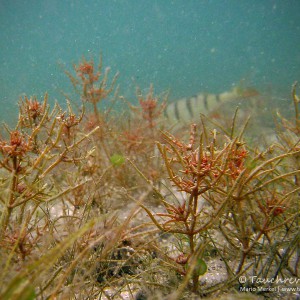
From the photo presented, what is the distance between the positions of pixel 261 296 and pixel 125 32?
146731 mm

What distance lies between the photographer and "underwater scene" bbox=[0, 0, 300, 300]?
1.58 m

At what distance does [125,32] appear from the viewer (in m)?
135

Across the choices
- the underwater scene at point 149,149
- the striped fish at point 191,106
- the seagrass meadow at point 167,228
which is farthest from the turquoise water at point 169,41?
the seagrass meadow at point 167,228

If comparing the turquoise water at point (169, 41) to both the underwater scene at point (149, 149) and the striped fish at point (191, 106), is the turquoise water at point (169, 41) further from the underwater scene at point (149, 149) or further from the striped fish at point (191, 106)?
the striped fish at point (191, 106)

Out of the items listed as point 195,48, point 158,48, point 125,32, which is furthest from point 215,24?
point 125,32

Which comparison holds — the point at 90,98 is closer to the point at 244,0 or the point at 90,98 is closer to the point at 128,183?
the point at 128,183

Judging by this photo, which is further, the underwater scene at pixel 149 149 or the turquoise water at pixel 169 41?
the turquoise water at pixel 169 41

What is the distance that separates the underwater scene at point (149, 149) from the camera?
62.0 inches

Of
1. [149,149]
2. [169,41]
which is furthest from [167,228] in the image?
[169,41]

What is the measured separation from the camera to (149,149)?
15.0 feet

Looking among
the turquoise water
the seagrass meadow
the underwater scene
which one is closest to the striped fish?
the underwater scene

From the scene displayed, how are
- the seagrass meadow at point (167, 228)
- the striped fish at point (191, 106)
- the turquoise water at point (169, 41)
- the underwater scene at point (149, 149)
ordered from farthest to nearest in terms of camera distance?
the turquoise water at point (169, 41) → the striped fish at point (191, 106) → the underwater scene at point (149, 149) → the seagrass meadow at point (167, 228)

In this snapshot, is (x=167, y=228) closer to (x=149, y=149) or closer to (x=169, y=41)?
(x=149, y=149)

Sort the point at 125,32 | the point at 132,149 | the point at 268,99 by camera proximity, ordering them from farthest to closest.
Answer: the point at 125,32 < the point at 268,99 < the point at 132,149
